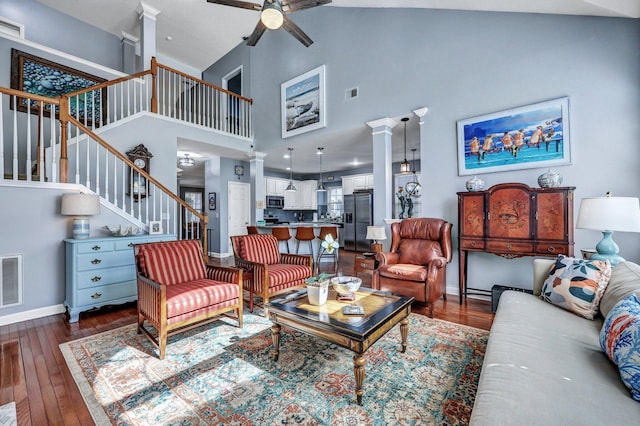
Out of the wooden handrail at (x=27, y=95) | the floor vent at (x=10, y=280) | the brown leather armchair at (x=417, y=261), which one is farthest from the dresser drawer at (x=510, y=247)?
the wooden handrail at (x=27, y=95)

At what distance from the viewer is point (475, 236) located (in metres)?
3.29

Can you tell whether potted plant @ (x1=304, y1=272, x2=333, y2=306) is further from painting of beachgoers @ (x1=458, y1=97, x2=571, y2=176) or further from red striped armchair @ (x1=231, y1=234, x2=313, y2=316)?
painting of beachgoers @ (x1=458, y1=97, x2=571, y2=176)

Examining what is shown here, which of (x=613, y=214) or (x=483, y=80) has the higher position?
(x=483, y=80)

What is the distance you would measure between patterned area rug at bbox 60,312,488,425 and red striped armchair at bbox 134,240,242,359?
0.22 metres

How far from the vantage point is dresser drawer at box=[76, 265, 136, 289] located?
2.97m

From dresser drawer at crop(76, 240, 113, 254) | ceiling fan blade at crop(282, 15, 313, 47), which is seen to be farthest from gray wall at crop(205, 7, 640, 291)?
dresser drawer at crop(76, 240, 113, 254)

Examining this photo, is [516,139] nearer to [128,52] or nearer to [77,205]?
[77,205]

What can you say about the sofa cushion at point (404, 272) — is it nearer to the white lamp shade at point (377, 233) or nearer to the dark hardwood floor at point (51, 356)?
the dark hardwood floor at point (51, 356)

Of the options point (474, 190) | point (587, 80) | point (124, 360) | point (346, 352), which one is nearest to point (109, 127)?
point (124, 360)

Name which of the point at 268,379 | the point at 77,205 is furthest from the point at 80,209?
the point at 268,379

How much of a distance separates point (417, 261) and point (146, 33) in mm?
6552

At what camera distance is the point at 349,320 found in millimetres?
1788

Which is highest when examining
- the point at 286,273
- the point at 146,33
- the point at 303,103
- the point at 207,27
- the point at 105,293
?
the point at 207,27

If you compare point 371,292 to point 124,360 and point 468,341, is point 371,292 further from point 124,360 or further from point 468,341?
point 124,360
